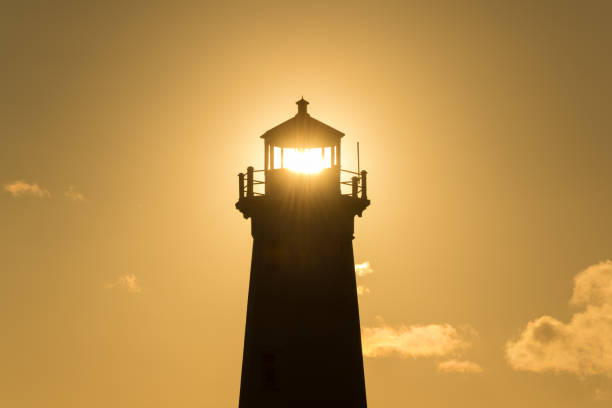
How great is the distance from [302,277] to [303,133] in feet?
15.3

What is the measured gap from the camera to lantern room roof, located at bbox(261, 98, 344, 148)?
33531 mm

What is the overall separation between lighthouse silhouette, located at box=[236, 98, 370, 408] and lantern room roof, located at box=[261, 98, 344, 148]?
1.2 inches

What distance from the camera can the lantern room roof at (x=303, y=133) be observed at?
33.5m

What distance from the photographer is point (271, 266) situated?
3266cm

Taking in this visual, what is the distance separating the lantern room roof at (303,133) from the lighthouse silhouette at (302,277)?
31 millimetres

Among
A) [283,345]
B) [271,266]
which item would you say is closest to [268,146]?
→ [271,266]

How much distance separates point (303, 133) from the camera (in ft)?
110

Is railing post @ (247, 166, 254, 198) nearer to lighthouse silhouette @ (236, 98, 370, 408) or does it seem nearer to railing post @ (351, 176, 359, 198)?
lighthouse silhouette @ (236, 98, 370, 408)

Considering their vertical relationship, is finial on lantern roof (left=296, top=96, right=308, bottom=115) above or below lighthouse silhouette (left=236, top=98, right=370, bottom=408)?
above

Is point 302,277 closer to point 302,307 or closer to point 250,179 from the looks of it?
point 302,307

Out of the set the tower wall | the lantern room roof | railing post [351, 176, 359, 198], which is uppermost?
the lantern room roof

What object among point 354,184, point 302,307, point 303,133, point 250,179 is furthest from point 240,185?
point 302,307

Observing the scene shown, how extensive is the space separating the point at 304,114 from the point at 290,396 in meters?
8.73

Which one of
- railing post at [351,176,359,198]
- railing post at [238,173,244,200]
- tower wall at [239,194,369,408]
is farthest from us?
railing post at [238,173,244,200]
